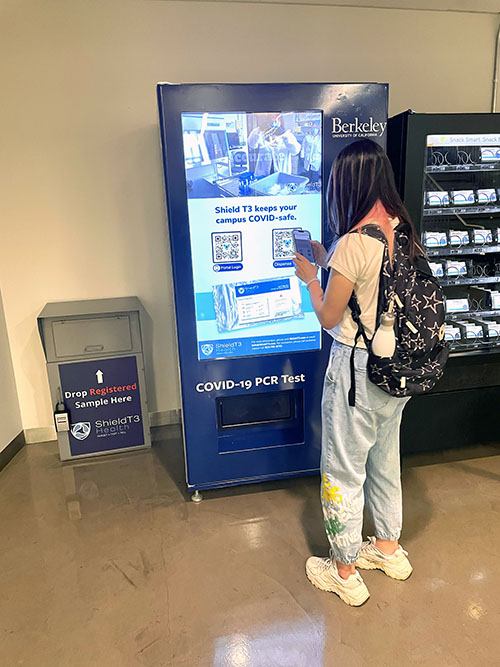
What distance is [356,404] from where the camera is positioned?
164 centimetres

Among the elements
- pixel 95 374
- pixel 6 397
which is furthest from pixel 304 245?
pixel 6 397

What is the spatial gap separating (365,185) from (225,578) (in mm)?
1567

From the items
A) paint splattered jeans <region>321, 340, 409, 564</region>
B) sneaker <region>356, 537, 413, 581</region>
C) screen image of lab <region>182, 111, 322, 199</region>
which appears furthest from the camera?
screen image of lab <region>182, 111, 322, 199</region>

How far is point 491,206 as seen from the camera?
241 centimetres

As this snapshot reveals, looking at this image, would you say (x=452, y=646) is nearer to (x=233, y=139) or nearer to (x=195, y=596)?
(x=195, y=596)

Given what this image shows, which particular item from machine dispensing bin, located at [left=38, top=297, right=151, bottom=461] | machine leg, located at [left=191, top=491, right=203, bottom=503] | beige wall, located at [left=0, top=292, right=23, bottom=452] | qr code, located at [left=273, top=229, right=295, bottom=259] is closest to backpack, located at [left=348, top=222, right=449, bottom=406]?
qr code, located at [left=273, top=229, right=295, bottom=259]

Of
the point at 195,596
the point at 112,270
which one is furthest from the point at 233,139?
the point at 195,596

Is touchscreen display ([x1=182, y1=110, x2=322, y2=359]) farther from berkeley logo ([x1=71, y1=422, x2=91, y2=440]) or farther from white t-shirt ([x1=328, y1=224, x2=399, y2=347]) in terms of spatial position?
berkeley logo ([x1=71, y1=422, x2=91, y2=440])

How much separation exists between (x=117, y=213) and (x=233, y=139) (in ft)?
3.77

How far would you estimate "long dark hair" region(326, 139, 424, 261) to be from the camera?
1.53 metres

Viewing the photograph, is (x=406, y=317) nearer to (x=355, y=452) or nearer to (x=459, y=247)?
(x=355, y=452)

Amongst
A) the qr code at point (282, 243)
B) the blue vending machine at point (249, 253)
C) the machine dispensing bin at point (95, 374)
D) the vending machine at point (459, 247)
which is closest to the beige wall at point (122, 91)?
the machine dispensing bin at point (95, 374)

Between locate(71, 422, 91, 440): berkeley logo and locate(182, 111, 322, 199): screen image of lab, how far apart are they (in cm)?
157

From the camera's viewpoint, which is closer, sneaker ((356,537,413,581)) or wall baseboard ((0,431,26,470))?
sneaker ((356,537,413,581))
